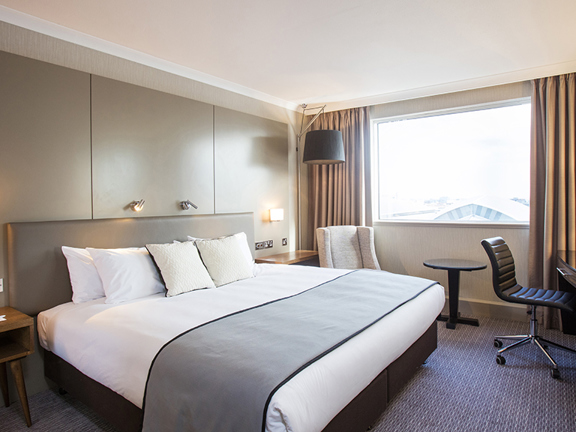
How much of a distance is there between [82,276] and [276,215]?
2.45 meters

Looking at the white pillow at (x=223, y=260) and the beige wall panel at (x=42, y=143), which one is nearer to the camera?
the beige wall panel at (x=42, y=143)

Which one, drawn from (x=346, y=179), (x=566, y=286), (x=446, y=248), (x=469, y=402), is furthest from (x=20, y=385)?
(x=566, y=286)

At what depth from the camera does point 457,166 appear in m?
4.60

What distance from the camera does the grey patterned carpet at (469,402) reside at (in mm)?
2273

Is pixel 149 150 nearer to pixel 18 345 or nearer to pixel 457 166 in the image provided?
pixel 18 345

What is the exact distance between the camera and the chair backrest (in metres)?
3.16

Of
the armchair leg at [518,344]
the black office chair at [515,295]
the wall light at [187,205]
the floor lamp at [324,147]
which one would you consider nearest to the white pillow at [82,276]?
the wall light at [187,205]

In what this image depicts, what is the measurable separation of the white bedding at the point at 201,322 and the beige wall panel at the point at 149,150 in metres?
0.97

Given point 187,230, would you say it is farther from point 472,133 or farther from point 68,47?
point 472,133

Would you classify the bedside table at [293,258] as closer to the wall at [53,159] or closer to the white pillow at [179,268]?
the white pillow at [179,268]

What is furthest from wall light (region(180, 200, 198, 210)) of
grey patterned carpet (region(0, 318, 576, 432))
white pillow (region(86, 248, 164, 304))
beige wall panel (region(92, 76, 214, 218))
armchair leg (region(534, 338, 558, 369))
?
armchair leg (region(534, 338, 558, 369))

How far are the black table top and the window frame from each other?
50 centimetres

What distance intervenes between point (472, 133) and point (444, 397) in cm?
310

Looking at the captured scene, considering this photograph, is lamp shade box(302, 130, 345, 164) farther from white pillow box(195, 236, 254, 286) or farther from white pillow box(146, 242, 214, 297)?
white pillow box(146, 242, 214, 297)
